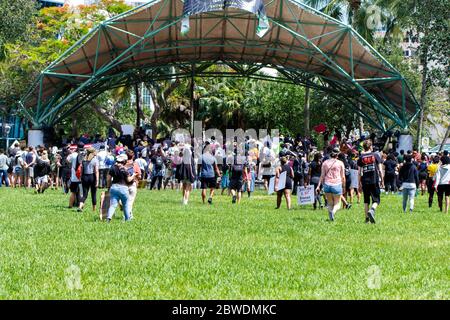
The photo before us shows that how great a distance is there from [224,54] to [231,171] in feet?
49.8

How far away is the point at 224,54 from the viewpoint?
133 ft

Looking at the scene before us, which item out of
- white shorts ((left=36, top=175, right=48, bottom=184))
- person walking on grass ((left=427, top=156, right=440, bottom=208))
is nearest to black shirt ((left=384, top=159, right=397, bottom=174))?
person walking on grass ((left=427, top=156, right=440, bottom=208))

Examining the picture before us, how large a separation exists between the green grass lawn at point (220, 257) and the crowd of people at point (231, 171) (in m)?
0.89

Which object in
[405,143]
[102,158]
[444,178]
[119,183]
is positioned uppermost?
[405,143]

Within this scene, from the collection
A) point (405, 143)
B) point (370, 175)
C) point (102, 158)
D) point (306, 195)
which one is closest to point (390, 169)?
point (405, 143)

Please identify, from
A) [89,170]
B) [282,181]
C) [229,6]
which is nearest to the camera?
[89,170]

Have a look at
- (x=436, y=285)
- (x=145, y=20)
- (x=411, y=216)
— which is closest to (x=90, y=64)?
(x=145, y=20)

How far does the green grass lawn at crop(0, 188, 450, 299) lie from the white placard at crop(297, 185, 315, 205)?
2179 millimetres

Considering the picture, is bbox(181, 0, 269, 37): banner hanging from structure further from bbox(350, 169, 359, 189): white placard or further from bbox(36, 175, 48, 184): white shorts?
bbox(350, 169, 359, 189): white placard

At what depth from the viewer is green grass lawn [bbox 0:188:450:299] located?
806cm

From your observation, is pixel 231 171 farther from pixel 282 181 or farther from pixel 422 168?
pixel 422 168
